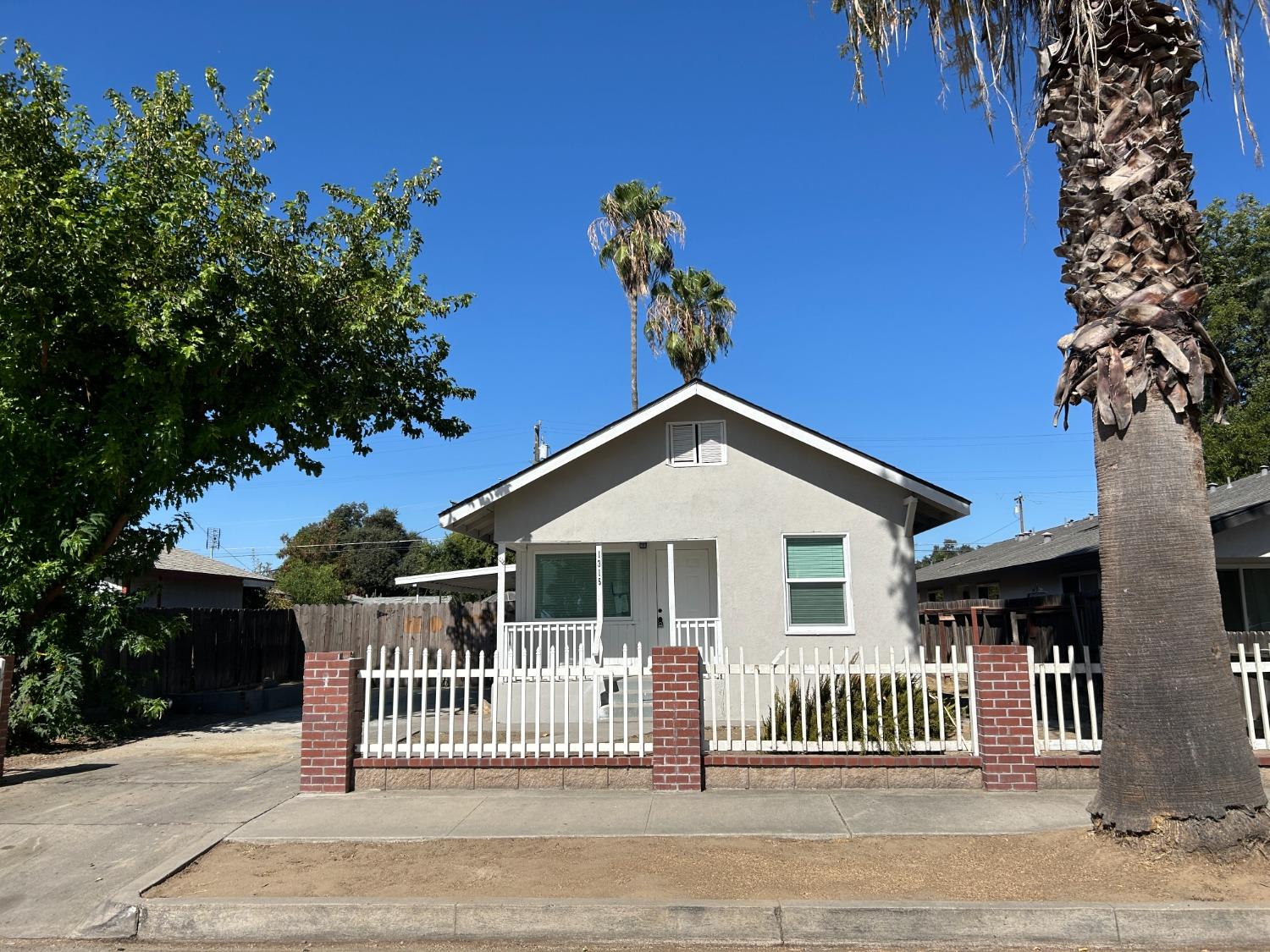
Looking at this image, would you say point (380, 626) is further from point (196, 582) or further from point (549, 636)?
point (549, 636)

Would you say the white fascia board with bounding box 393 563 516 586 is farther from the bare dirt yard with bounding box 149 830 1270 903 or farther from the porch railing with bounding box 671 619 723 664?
the bare dirt yard with bounding box 149 830 1270 903

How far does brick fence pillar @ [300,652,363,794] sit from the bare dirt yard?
1563 millimetres

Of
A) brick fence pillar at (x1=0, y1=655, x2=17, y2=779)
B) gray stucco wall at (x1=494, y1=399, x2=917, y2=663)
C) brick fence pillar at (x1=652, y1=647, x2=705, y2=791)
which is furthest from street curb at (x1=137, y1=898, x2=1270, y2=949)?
gray stucco wall at (x1=494, y1=399, x2=917, y2=663)

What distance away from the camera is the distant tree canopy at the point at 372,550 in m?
54.2

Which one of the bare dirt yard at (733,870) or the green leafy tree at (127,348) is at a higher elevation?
the green leafy tree at (127,348)

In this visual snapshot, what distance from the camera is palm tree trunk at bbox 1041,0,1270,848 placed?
616 cm

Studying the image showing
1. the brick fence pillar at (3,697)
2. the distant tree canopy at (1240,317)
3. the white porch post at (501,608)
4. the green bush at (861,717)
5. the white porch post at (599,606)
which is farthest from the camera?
the distant tree canopy at (1240,317)

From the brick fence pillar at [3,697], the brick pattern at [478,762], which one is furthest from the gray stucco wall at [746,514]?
the brick fence pillar at [3,697]

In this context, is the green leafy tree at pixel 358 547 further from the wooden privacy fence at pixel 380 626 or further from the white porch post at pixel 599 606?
the white porch post at pixel 599 606

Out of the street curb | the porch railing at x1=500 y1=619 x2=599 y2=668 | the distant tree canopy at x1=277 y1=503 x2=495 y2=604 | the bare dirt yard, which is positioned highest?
the distant tree canopy at x1=277 y1=503 x2=495 y2=604

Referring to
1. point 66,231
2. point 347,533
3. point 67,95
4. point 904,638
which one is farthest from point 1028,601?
point 347,533

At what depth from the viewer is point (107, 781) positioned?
9.69 metres

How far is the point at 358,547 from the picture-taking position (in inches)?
2322

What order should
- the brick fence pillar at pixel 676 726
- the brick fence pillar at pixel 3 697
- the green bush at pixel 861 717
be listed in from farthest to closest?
the brick fence pillar at pixel 3 697 → the green bush at pixel 861 717 → the brick fence pillar at pixel 676 726
